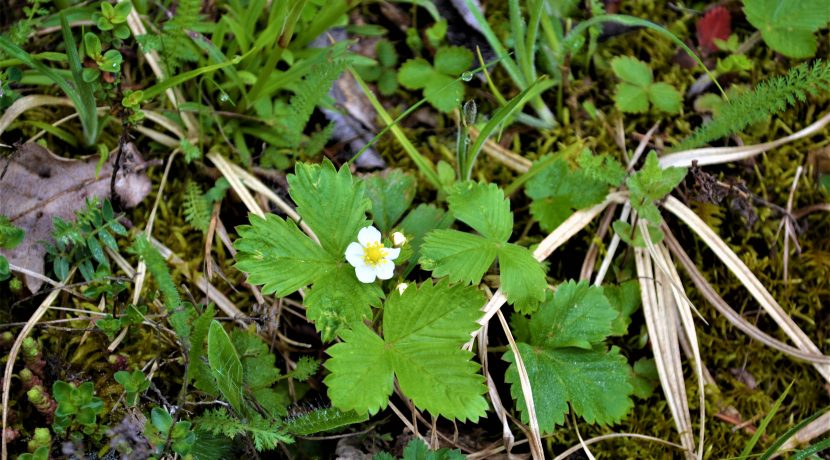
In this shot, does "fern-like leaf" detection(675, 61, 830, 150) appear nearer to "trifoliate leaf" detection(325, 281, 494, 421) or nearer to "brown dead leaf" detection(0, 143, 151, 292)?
"trifoliate leaf" detection(325, 281, 494, 421)

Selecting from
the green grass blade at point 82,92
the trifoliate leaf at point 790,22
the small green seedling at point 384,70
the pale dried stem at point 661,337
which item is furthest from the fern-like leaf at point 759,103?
the green grass blade at point 82,92

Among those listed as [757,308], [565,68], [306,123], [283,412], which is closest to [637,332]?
[757,308]

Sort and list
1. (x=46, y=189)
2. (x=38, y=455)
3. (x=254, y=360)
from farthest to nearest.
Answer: (x=46, y=189)
(x=254, y=360)
(x=38, y=455)

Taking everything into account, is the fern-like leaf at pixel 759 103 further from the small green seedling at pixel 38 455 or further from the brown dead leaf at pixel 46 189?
the small green seedling at pixel 38 455

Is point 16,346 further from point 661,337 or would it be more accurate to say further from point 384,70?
point 661,337

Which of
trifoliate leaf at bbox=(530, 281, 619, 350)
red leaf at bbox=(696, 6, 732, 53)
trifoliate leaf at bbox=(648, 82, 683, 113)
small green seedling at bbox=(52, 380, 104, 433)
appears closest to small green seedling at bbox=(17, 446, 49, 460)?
small green seedling at bbox=(52, 380, 104, 433)

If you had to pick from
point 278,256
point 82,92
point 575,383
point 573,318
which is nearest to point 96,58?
point 82,92
